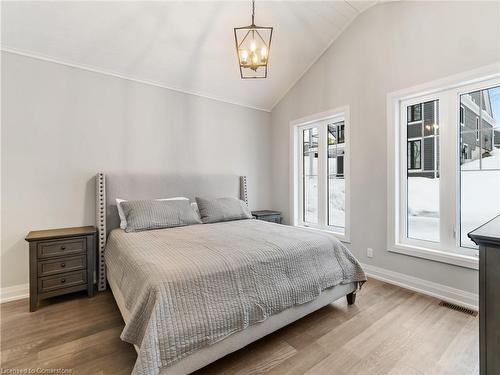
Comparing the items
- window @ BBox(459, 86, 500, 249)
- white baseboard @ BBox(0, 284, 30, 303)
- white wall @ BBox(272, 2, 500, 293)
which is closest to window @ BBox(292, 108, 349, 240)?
white wall @ BBox(272, 2, 500, 293)

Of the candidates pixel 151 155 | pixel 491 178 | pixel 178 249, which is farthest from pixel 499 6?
pixel 151 155

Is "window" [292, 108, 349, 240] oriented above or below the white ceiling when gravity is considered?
below

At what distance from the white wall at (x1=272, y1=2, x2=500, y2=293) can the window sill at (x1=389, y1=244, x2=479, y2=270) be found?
6cm

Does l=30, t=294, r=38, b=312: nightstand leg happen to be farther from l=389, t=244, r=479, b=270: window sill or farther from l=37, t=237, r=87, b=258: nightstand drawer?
l=389, t=244, r=479, b=270: window sill

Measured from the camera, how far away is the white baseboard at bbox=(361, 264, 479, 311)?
2.36m

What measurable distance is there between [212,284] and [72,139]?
8.05ft

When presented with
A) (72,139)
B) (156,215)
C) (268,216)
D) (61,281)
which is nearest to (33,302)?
(61,281)

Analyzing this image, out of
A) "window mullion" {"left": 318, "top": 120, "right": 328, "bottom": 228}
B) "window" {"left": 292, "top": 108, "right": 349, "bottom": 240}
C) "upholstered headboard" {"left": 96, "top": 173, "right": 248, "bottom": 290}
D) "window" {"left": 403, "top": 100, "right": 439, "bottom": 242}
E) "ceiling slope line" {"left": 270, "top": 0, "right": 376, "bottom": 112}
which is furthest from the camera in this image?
"window mullion" {"left": 318, "top": 120, "right": 328, "bottom": 228}

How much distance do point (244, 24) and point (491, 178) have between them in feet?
9.86

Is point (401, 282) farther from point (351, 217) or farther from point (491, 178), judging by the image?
point (491, 178)

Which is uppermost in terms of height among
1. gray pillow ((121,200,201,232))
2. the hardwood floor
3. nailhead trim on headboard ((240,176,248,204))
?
nailhead trim on headboard ((240,176,248,204))

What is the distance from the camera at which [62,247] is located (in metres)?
2.43

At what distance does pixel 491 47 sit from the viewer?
7.29 ft

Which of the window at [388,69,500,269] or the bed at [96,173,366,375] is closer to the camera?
the bed at [96,173,366,375]
